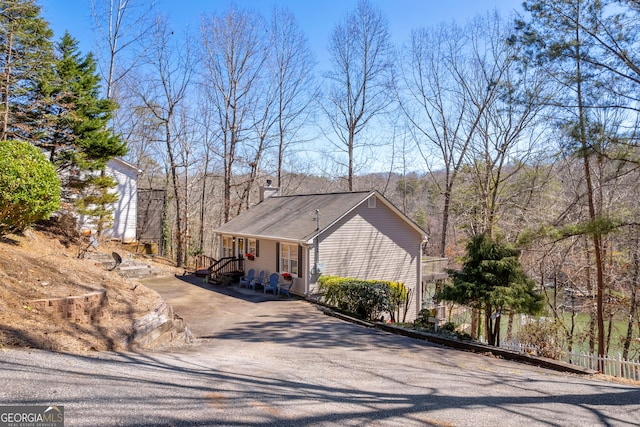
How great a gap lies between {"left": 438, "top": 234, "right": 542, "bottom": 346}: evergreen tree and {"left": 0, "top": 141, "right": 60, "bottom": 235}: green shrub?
37.0 ft

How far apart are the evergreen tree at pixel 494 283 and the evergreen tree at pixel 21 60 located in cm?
1547

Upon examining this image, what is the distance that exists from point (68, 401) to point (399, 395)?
13.8 ft

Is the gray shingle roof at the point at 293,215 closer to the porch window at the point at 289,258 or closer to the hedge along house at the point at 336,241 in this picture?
the hedge along house at the point at 336,241

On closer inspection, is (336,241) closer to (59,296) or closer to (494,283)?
(494,283)

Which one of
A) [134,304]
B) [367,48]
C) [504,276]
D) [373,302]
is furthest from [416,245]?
[367,48]

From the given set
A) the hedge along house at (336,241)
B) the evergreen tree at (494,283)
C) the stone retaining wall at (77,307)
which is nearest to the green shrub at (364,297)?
the hedge along house at (336,241)

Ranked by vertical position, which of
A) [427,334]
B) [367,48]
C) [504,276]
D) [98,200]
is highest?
[367,48]

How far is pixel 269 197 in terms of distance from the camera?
2494cm

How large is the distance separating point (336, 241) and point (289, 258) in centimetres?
223

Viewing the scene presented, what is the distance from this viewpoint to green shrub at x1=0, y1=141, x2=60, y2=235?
9.14 metres

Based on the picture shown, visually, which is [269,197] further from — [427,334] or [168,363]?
[168,363]

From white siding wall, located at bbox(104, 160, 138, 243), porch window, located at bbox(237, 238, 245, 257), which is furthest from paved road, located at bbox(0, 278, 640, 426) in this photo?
white siding wall, located at bbox(104, 160, 138, 243)

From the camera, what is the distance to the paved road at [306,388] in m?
4.42

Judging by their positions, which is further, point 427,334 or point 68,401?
point 427,334
